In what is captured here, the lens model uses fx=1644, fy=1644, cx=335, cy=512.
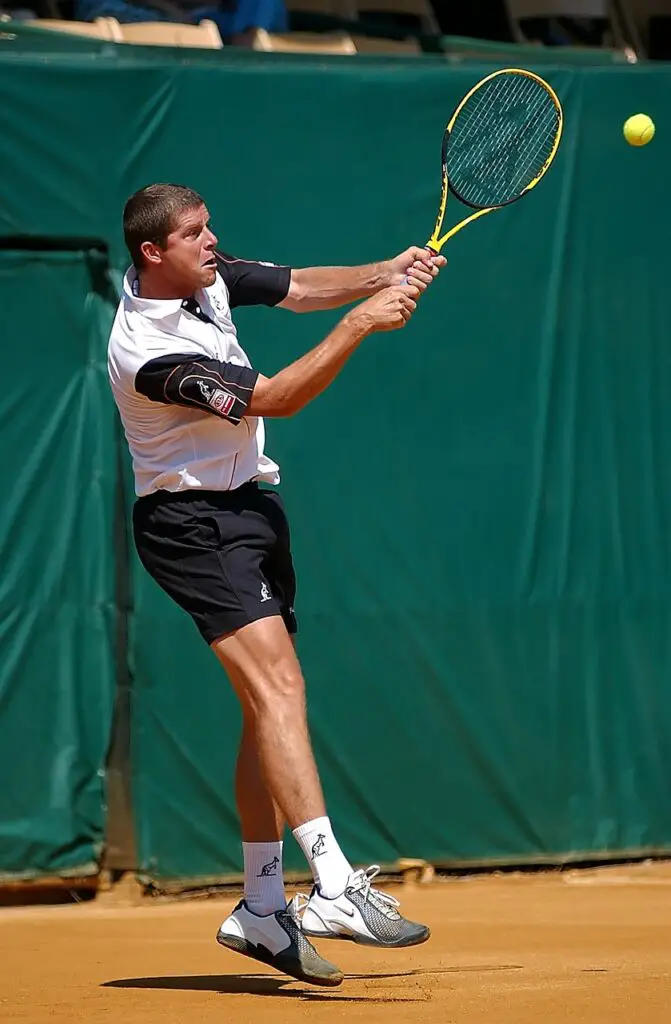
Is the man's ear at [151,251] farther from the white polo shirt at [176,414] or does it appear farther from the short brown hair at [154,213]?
the white polo shirt at [176,414]

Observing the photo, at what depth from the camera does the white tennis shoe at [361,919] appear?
157 inches

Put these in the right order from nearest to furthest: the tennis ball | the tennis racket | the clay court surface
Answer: the clay court surface
the tennis racket
the tennis ball

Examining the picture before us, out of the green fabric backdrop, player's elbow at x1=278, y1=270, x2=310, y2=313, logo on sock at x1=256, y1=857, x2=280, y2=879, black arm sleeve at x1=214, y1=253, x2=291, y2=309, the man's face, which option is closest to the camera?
the man's face

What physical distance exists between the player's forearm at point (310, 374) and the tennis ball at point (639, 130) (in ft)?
7.18

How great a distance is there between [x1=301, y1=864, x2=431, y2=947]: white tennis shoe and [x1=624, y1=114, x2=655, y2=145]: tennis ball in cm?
300

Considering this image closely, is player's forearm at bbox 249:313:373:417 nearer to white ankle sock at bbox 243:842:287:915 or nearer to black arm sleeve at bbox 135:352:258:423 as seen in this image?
black arm sleeve at bbox 135:352:258:423

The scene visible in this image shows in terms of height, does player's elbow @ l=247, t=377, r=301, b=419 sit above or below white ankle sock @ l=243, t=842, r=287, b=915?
above

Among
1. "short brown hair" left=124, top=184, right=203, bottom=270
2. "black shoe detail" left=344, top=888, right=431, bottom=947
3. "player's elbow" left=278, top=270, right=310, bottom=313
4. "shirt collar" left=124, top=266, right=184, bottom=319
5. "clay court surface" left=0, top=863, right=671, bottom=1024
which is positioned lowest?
"clay court surface" left=0, top=863, right=671, bottom=1024

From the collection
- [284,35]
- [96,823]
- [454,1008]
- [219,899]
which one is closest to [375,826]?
[219,899]

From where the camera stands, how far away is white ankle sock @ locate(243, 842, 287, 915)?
4.42 meters

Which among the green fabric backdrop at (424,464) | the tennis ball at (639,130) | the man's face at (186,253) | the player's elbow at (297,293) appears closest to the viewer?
the man's face at (186,253)

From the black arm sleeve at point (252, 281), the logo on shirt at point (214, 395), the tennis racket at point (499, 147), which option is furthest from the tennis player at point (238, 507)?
the tennis racket at point (499, 147)

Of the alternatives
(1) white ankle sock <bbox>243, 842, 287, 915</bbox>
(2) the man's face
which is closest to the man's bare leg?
(1) white ankle sock <bbox>243, 842, 287, 915</bbox>

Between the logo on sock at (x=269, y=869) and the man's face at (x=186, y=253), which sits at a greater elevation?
the man's face at (x=186, y=253)
